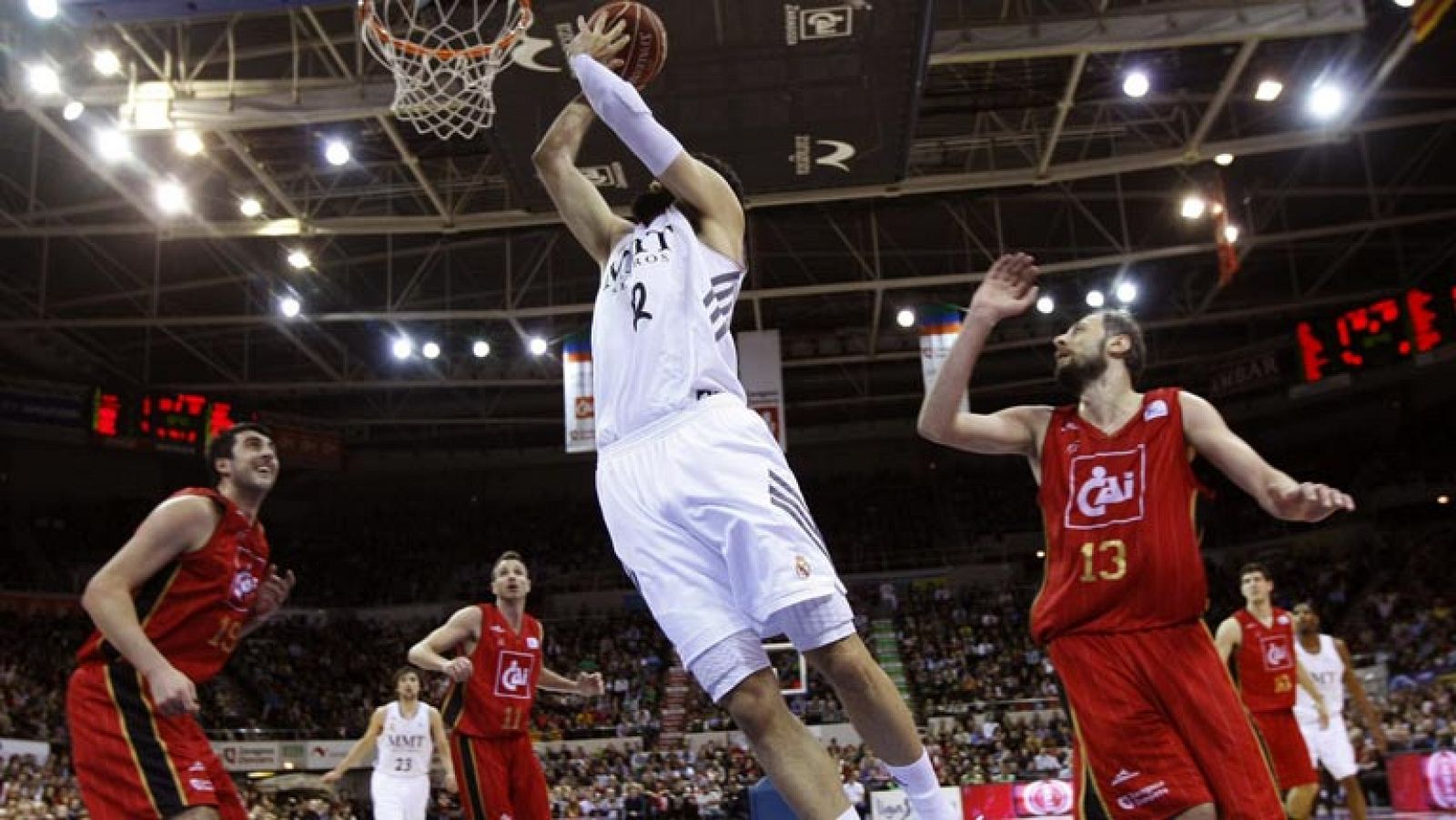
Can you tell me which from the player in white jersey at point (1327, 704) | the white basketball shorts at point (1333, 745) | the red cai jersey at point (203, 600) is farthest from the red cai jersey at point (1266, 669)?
the red cai jersey at point (203, 600)

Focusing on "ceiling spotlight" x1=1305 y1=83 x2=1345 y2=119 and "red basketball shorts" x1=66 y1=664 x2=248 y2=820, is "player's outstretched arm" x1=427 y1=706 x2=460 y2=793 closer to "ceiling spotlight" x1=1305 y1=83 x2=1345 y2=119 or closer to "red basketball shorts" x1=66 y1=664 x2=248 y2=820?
"red basketball shorts" x1=66 y1=664 x2=248 y2=820

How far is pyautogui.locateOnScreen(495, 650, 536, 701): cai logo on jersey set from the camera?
775cm

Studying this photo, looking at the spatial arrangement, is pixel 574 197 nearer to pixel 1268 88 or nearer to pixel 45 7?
pixel 45 7

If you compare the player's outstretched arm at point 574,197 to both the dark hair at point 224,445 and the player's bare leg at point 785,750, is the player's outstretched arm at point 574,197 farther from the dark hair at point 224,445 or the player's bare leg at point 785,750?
the player's bare leg at point 785,750

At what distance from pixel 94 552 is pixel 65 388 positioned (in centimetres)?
564

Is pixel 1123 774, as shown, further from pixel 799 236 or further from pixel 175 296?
pixel 175 296

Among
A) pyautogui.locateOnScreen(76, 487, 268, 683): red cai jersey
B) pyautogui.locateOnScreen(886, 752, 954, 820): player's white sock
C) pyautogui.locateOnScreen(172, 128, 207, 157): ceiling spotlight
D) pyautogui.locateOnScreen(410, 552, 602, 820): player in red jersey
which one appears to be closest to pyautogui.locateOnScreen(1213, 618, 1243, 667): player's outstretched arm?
pyautogui.locateOnScreen(410, 552, 602, 820): player in red jersey

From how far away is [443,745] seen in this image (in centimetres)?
1016

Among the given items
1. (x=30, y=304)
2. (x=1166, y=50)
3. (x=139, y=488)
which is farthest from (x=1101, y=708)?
(x=139, y=488)

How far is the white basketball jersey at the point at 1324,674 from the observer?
10594mm

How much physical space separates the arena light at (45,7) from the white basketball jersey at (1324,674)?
479 inches

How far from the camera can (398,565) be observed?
34969 millimetres

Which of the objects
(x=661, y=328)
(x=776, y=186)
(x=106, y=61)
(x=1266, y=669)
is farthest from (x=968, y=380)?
(x=106, y=61)

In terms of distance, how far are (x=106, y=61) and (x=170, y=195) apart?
2.62 m
